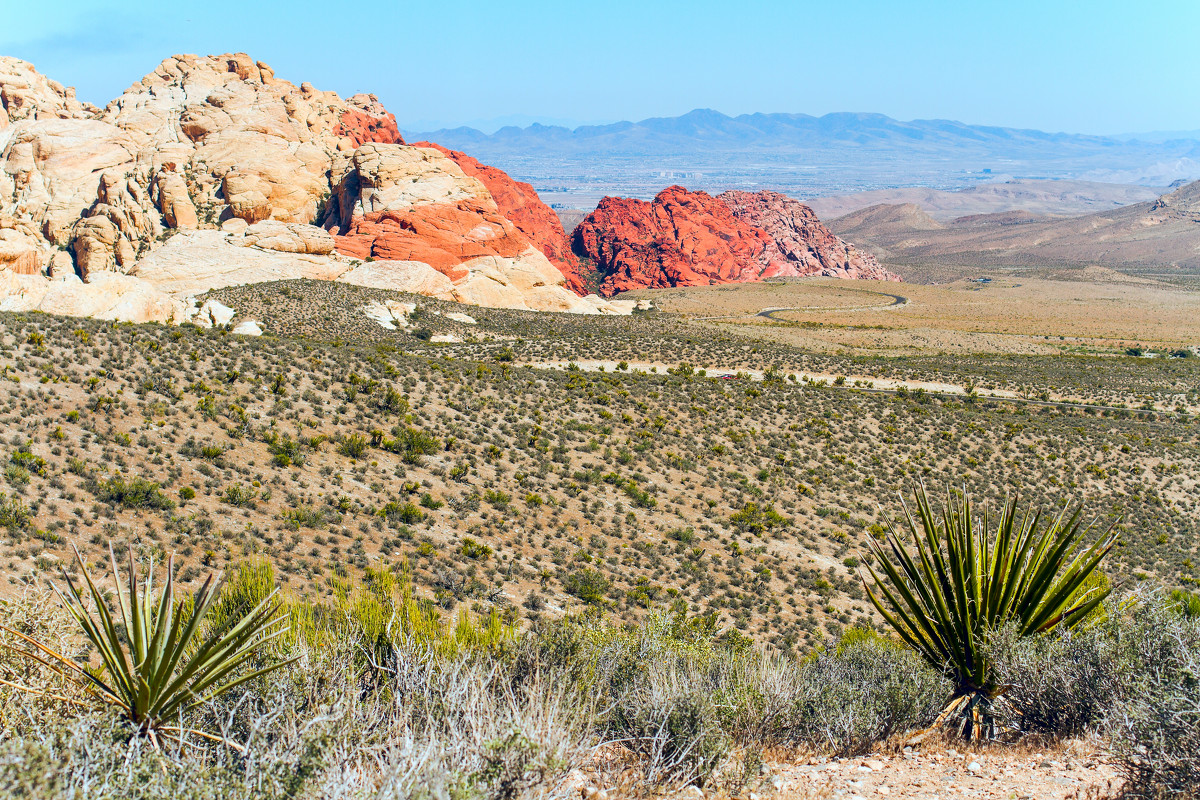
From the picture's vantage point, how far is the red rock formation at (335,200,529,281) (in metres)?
49.8

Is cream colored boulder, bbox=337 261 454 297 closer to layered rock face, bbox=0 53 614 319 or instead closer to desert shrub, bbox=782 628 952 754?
layered rock face, bbox=0 53 614 319

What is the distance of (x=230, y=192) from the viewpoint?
47312mm

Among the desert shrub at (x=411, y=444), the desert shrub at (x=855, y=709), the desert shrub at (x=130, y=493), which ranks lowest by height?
the desert shrub at (x=855, y=709)

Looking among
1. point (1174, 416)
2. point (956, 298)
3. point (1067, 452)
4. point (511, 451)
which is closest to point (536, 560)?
point (511, 451)

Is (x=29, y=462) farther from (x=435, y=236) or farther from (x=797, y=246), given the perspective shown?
(x=797, y=246)

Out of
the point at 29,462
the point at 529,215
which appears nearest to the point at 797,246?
the point at 529,215

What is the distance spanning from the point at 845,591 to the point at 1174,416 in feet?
96.5

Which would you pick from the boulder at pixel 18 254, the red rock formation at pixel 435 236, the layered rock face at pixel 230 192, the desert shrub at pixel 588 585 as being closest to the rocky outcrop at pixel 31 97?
the layered rock face at pixel 230 192

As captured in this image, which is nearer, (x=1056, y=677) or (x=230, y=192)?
(x=1056, y=677)

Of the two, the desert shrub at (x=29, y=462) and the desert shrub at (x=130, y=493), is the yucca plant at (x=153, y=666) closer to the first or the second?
the desert shrub at (x=130, y=493)

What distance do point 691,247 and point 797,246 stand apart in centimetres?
2536

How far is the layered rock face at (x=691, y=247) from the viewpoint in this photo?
9556cm

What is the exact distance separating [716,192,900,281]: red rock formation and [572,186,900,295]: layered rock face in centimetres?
19

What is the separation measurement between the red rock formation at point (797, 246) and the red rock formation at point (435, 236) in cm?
5717
